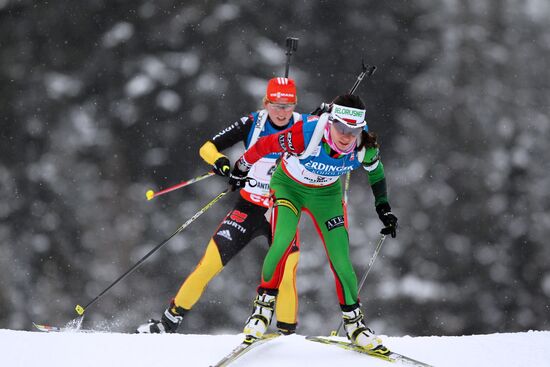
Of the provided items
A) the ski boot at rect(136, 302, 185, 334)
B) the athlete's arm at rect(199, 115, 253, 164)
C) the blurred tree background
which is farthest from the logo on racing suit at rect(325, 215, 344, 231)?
the blurred tree background

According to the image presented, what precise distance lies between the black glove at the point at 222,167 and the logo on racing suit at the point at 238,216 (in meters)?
0.53

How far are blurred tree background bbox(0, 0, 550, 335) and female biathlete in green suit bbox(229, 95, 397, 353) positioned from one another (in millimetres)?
13202

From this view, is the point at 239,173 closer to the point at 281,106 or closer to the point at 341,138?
the point at 281,106

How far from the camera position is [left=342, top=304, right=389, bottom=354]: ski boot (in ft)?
16.6

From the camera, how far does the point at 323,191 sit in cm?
530

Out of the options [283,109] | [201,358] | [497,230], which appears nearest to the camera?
[201,358]

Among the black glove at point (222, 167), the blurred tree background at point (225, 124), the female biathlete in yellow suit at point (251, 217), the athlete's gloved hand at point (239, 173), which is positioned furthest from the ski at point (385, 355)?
the blurred tree background at point (225, 124)

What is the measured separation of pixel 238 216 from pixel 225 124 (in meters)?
12.4

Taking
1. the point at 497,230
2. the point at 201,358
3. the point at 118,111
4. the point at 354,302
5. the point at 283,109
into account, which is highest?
the point at 118,111

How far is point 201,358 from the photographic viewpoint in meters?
4.93

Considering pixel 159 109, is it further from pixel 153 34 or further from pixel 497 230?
pixel 497 230

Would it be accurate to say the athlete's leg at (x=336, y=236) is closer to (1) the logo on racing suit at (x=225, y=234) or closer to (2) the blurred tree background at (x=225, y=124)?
(1) the logo on racing suit at (x=225, y=234)

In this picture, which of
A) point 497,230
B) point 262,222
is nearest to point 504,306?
point 497,230

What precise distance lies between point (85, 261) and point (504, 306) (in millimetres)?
10615
